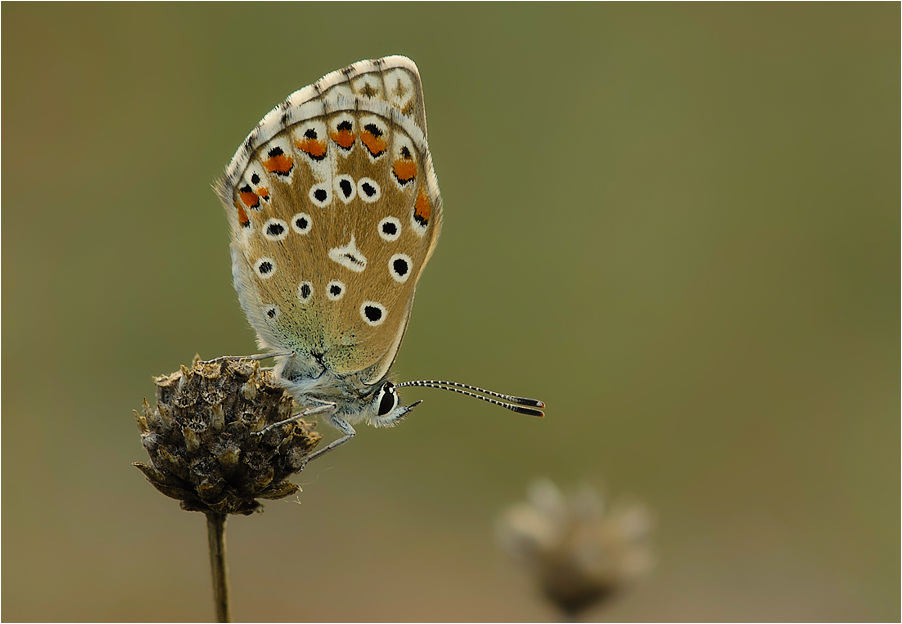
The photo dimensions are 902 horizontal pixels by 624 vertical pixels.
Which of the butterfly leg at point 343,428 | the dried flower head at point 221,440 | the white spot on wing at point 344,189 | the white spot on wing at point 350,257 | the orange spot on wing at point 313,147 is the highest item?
the orange spot on wing at point 313,147

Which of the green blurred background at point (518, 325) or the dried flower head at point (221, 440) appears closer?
the dried flower head at point (221, 440)

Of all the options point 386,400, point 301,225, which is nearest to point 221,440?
point 386,400

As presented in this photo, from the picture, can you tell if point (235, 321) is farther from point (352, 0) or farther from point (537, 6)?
point (537, 6)

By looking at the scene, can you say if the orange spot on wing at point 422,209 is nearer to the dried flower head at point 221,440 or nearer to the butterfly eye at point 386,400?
the butterfly eye at point 386,400

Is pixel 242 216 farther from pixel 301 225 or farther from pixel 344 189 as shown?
pixel 344 189

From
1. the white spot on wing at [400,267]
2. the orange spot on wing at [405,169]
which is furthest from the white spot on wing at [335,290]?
the orange spot on wing at [405,169]
